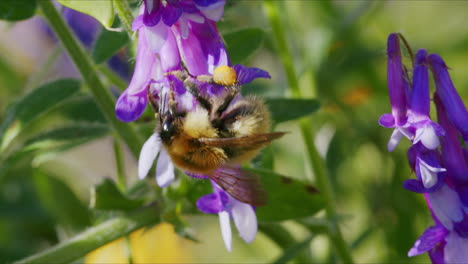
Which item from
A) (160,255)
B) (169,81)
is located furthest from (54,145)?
(160,255)

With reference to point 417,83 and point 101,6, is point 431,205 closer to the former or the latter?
point 417,83

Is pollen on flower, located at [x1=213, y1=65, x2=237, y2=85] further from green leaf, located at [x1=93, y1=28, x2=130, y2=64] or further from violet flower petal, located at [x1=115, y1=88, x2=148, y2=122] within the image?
green leaf, located at [x1=93, y1=28, x2=130, y2=64]

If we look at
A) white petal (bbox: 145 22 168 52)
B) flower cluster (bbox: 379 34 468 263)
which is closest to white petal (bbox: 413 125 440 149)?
flower cluster (bbox: 379 34 468 263)

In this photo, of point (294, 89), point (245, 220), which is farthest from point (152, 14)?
point (294, 89)

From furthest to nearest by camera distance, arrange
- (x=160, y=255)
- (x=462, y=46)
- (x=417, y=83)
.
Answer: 1. (x=160, y=255)
2. (x=462, y=46)
3. (x=417, y=83)

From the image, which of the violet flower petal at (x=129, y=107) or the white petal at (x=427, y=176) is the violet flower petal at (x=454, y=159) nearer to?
the white petal at (x=427, y=176)

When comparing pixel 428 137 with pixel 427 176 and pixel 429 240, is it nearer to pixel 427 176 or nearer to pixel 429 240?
pixel 427 176
